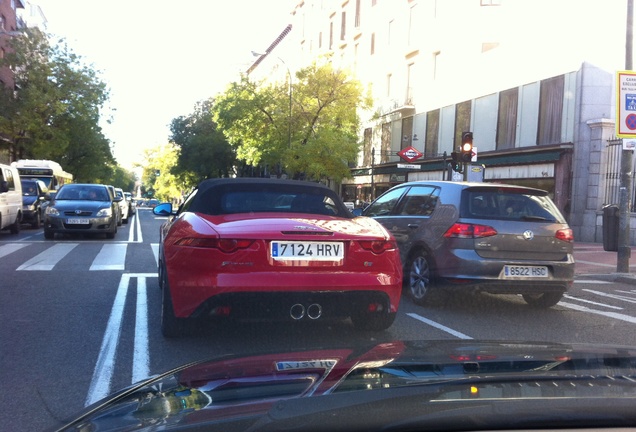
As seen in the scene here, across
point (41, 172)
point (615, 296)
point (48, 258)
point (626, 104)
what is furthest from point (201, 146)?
point (615, 296)

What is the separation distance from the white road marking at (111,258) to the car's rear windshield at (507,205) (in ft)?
20.2

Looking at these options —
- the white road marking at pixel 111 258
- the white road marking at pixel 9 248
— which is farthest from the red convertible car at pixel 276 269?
the white road marking at pixel 9 248

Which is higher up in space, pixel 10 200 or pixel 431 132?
pixel 431 132

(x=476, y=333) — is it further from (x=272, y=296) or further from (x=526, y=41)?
(x=526, y=41)

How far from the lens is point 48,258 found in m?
11.8

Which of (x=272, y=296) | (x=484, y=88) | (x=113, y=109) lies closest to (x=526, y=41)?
(x=484, y=88)

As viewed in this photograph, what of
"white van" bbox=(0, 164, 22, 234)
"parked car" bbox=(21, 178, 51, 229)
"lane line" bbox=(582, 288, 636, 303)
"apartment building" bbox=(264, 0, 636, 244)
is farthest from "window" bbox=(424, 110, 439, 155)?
"lane line" bbox=(582, 288, 636, 303)

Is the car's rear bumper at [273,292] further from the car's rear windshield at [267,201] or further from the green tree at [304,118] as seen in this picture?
the green tree at [304,118]

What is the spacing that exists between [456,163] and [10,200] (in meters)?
12.2

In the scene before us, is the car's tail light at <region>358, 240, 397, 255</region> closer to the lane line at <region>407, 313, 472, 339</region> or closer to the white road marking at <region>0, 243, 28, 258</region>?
the lane line at <region>407, 313, 472, 339</region>

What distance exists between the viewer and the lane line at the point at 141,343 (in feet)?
14.5

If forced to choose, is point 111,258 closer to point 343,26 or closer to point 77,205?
point 77,205

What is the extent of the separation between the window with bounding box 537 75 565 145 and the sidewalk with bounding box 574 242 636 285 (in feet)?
16.9

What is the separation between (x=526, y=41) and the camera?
2497 cm
